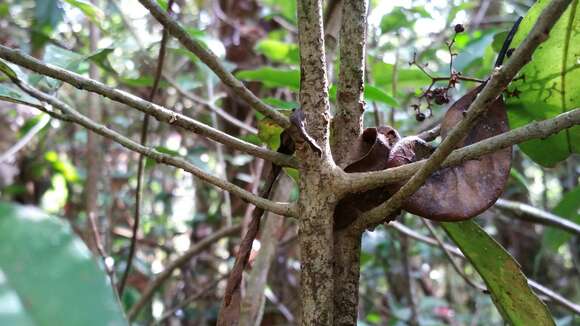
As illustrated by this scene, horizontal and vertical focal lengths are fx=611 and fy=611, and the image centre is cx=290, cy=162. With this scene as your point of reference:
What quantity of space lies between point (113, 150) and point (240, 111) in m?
0.92

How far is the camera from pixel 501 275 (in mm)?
621

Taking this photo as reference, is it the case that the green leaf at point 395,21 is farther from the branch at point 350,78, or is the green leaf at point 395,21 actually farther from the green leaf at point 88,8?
the branch at point 350,78

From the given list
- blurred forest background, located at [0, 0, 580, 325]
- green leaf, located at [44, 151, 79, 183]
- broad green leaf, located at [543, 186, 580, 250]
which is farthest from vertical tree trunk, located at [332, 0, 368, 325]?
green leaf, located at [44, 151, 79, 183]

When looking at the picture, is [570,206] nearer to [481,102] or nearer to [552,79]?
[552,79]

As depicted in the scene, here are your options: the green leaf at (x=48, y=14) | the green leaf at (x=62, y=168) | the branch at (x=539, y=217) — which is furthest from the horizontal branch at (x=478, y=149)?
the green leaf at (x=62, y=168)

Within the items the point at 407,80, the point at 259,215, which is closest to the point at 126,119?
the point at 407,80

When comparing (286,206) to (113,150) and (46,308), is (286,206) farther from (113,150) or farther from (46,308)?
(113,150)

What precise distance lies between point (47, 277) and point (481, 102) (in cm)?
28

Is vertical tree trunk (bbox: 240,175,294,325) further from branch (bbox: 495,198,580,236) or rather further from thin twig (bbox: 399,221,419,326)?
thin twig (bbox: 399,221,419,326)

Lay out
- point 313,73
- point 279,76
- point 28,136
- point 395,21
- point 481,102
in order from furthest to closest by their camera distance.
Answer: point 395,21 → point 28,136 → point 279,76 → point 313,73 → point 481,102

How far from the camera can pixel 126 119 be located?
219 cm

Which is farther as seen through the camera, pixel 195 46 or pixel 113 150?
pixel 113 150

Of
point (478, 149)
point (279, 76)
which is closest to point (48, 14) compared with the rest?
point (279, 76)

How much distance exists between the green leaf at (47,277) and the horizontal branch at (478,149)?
28 centimetres
